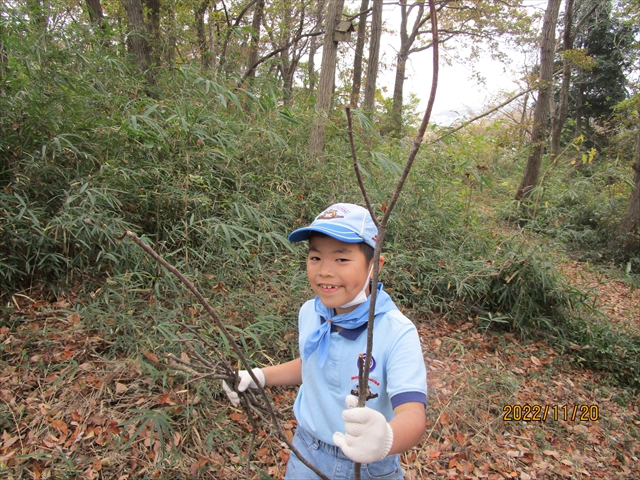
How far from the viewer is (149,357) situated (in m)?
2.39

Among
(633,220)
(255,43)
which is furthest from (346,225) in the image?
(633,220)

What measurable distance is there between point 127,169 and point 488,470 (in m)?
3.36

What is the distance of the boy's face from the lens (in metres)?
1.19

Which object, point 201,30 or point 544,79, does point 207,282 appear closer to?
point 201,30

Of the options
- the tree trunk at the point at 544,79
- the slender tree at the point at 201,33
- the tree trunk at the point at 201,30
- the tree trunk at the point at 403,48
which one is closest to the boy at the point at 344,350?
the slender tree at the point at 201,33

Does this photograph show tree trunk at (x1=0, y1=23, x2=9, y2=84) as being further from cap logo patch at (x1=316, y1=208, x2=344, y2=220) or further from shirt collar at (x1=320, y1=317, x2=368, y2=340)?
shirt collar at (x1=320, y1=317, x2=368, y2=340)

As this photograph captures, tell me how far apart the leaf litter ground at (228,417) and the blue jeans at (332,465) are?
784 mm

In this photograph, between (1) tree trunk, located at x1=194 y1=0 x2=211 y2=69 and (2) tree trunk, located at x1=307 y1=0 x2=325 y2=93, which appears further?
(2) tree trunk, located at x1=307 y1=0 x2=325 y2=93

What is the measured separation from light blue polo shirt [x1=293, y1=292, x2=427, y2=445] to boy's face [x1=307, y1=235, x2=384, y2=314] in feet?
0.36

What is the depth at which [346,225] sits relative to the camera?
118 centimetres

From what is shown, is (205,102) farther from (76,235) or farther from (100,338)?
(100,338)
